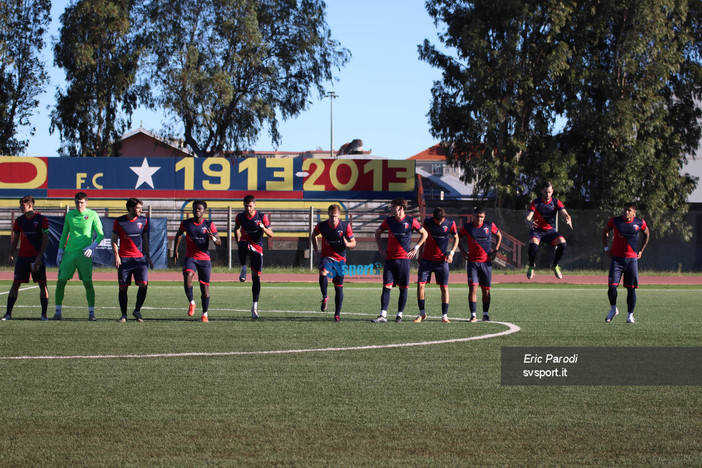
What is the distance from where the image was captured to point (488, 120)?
35.6 m

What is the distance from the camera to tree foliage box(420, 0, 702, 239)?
115 ft

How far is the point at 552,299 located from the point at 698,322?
6.50m

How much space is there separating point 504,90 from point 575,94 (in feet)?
9.67

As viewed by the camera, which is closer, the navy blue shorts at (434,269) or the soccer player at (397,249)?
the soccer player at (397,249)

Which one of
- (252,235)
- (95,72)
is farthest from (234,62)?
(252,235)

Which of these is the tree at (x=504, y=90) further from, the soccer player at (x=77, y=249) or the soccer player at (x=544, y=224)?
the soccer player at (x=77, y=249)

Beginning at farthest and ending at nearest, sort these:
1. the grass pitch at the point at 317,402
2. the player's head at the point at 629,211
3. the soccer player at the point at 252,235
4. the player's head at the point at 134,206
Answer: the soccer player at the point at 252,235
the player's head at the point at 629,211
the player's head at the point at 134,206
the grass pitch at the point at 317,402

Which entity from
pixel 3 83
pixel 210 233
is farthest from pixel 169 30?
pixel 210 233

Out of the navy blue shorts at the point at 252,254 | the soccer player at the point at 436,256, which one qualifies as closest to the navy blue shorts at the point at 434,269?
the soccer player at the point at 436,256

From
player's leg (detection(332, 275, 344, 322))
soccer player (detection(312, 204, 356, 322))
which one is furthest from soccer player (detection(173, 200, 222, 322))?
player's leg (detection(332, 275, 344, 322))

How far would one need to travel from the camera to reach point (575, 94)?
119 feet

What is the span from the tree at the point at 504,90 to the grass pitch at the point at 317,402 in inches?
905

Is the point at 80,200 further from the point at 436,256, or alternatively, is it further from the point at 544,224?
the point at 544,224

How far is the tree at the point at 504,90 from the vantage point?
35125 mm
